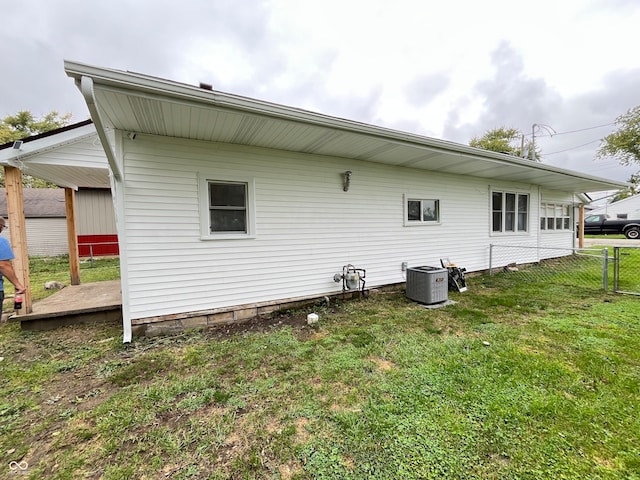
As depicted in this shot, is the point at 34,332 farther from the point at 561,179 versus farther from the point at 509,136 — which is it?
the point at 509,136

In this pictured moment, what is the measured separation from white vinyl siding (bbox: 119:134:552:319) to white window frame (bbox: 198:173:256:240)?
4 centimetres

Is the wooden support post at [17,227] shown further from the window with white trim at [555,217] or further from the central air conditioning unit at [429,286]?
the window with white trim at [555,217]

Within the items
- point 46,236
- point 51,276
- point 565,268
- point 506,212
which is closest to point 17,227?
point 51,276

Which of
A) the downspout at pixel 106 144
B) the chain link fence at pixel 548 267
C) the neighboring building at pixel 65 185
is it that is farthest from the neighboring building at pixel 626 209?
the neighboring building at pixel 65 185

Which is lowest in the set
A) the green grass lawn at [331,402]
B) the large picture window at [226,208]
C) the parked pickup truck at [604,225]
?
the green grass lawn at [331,402]

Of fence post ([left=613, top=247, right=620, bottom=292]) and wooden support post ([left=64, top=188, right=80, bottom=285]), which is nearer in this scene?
fence post ([left=613, top=247, right=620, bottom=292])

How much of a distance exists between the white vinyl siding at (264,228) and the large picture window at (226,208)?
3.4 inches

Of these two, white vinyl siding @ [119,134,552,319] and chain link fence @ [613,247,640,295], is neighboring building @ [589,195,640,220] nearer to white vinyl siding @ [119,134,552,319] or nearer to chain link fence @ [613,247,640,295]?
chain link fence @ [613,247,640,295]

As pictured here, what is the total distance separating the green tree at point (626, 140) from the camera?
21203mm

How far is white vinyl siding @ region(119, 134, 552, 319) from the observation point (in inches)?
145

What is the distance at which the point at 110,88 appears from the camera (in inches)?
97.4

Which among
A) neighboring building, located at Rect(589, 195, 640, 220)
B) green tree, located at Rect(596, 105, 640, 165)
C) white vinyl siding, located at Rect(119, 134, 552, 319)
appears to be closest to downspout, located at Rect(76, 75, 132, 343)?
white vinyl siding, located at Rect(119, 134, 552, 319)

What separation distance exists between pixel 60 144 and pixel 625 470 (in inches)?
289

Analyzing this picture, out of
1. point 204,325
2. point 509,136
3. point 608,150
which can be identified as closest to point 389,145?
point 204,325
